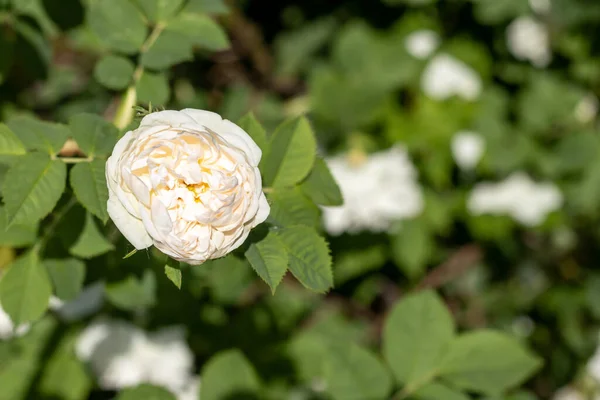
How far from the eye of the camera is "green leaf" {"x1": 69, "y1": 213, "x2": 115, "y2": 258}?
1.13 m

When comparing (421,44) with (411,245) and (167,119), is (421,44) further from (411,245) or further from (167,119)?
(167,119)

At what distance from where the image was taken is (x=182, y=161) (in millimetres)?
858

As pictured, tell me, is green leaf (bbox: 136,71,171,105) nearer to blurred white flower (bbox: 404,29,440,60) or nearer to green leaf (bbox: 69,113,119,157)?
green leaf (bbox: 69,113,119,157)

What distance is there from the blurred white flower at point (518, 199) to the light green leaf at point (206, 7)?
1.41 meters

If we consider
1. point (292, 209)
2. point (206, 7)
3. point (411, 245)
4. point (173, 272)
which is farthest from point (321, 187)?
point (411, 245)

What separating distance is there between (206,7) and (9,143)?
0.46 meters

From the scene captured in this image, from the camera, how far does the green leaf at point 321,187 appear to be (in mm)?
1118

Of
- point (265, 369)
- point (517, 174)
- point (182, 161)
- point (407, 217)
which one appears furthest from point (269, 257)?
point (517, 174)

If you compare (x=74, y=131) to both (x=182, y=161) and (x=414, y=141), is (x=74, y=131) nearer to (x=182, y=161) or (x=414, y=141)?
(x=182, y=161)

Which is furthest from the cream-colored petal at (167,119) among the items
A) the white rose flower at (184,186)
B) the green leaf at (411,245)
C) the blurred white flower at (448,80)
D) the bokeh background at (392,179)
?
the blurred white flower at (448,80)

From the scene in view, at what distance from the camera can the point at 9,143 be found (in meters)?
1.05

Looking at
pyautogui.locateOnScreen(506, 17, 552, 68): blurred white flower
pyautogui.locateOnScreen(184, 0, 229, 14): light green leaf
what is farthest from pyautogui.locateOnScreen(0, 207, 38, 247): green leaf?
pyautogui.locateOnScreen(506, 17, 552, 68): blurred white flower

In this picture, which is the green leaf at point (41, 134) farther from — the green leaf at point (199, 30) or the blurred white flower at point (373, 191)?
the blurred white flower at point (373, 191)

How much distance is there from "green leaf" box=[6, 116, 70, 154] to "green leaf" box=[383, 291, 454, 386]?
0.78m
